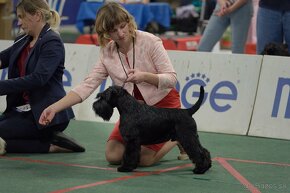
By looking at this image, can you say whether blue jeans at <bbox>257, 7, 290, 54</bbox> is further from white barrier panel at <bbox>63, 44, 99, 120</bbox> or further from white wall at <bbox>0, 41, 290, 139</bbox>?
white barrier panel at <bbox>63, 44, 99, 120</bbox>

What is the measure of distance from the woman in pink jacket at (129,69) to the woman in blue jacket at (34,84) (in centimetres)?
33

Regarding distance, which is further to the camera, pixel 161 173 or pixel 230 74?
pixel 230 74

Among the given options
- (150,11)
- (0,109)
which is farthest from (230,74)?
(150,11)

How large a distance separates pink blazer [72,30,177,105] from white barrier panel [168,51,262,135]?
137cm

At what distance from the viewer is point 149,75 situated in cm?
374

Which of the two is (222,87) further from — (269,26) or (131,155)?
(131,155)

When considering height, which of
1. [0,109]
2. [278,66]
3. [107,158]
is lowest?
[0,109]

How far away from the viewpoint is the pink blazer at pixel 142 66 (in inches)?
155

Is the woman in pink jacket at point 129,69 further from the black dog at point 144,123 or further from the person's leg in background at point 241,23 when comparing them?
the person's leg in background at point 241,23

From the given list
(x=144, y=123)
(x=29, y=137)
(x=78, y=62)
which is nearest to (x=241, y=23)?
(x=78, y=62)

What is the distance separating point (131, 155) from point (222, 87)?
183 centimetres

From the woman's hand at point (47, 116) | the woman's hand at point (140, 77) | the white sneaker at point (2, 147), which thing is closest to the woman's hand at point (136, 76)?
the woman's hand at point (140, 77)

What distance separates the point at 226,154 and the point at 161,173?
80cm

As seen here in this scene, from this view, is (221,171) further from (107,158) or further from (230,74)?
(230,74)
